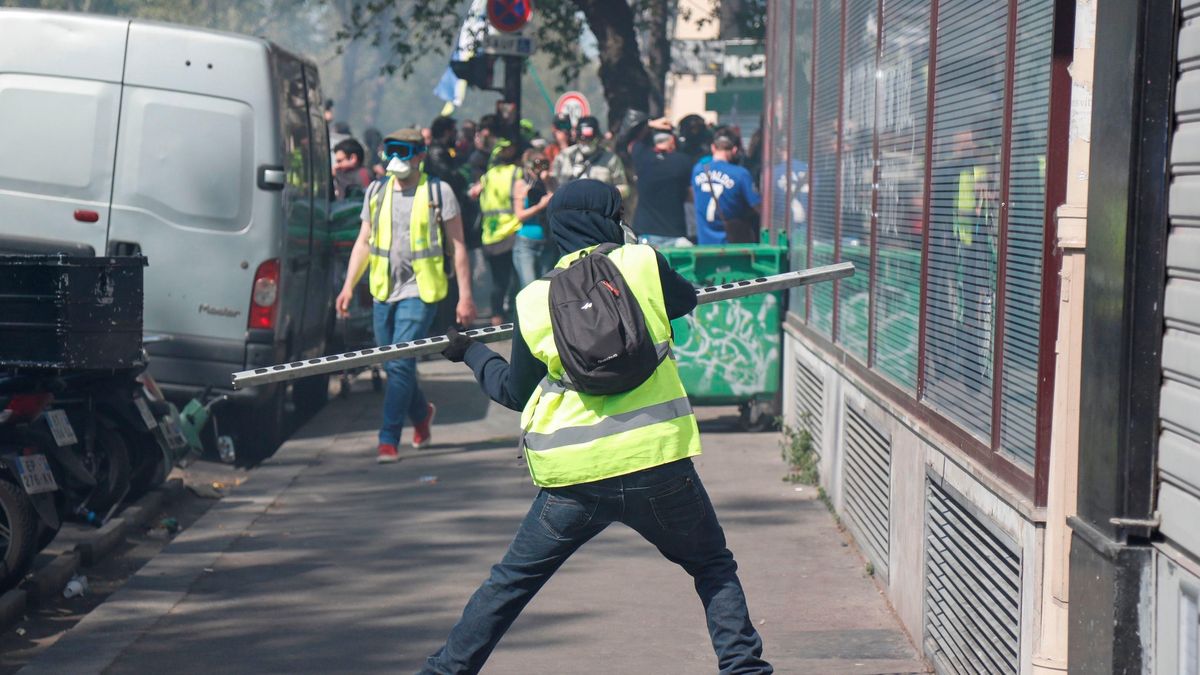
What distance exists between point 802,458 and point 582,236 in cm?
474

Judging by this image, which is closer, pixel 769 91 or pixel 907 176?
pixel 907 176

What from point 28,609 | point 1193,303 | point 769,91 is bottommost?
point 28,609

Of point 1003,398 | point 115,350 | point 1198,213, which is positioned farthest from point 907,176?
point 115,350

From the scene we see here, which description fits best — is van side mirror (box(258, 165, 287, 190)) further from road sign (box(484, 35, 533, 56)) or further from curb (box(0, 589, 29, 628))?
road sign (box(484, 35, 533, 56))

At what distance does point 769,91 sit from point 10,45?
17.3 ft

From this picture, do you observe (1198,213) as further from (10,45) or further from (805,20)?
(10,45)

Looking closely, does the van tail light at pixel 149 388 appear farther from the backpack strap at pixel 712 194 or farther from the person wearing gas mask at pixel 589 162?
the backpack strap at pixel 712 194

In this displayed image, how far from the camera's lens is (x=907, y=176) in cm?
629

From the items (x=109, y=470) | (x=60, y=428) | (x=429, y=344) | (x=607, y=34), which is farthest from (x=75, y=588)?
(x=607, y=34)

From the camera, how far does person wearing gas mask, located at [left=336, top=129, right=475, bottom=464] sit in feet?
31.0

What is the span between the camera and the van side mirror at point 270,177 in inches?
382

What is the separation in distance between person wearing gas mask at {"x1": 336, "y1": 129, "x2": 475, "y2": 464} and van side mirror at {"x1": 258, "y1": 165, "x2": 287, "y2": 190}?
55 cm

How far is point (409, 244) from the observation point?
9.49m

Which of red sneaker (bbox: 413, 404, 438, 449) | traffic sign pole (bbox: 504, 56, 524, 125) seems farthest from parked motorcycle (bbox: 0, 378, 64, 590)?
traffic sign pole (bbox: 504, 56, 524, 125)
